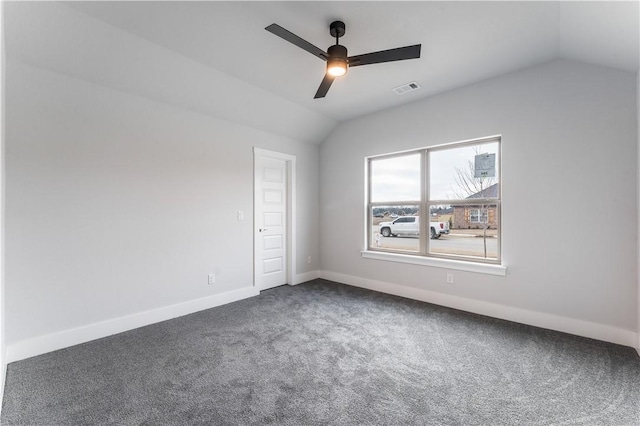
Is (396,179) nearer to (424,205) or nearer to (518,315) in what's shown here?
(424,205)

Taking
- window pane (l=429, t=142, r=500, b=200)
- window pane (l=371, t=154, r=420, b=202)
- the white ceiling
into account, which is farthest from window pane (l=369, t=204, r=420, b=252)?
the white ceiling

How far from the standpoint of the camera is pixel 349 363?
93.4 inches

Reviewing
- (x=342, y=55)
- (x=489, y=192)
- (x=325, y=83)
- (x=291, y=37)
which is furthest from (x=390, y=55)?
(x=489, y=192)

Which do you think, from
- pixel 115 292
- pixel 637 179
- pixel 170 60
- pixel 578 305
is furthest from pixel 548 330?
pixel 170 60

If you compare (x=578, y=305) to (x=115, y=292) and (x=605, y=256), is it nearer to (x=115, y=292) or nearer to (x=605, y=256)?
(x=605, y=256)

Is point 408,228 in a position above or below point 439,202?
below

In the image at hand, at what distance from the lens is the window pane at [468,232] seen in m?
3.50

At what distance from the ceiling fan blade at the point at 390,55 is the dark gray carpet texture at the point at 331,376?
99.1 inches

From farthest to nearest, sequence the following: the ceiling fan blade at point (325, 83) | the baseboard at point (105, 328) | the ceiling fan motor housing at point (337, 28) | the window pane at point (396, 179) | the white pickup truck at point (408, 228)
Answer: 1. the window pane at point (396, 179)
2. the white pickup truck at point (408, 228)
3. the ceiling fan blade at point (325, 83)
4. the baseboard at point (105, 328)
5. the ceiling fan motor housing at point (337, 28)

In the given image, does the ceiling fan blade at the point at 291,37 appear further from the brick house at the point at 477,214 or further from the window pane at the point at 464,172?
the brick house at the point at 477,214

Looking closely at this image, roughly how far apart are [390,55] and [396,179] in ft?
7.65

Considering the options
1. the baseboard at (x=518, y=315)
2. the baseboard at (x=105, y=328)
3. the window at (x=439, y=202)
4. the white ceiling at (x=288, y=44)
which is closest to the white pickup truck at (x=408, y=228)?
the window at (x=439, y=202)

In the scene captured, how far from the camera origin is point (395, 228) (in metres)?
4.43

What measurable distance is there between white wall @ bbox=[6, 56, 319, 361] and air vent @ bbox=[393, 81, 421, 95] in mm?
2215
